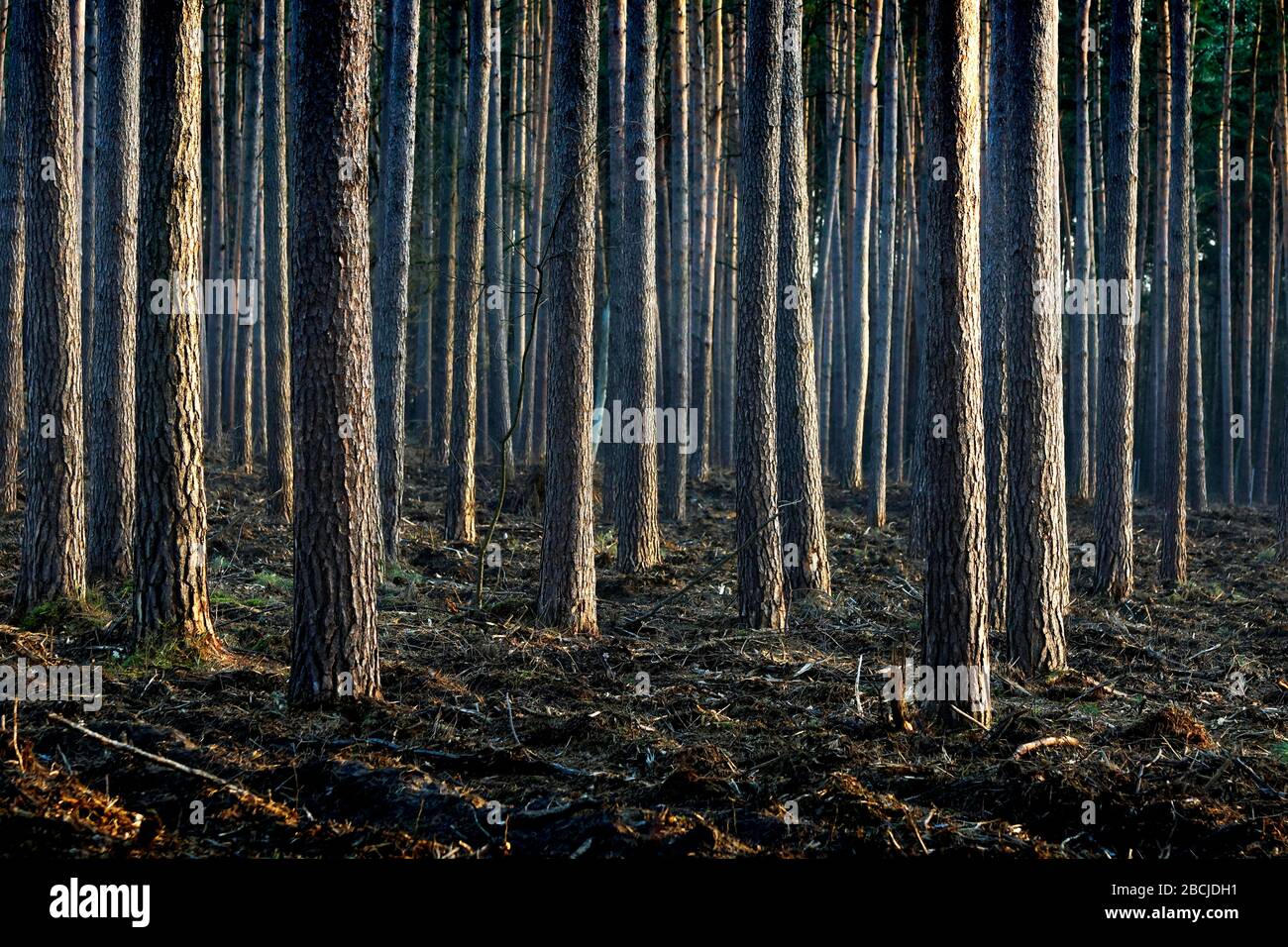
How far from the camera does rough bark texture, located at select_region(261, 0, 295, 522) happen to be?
51.1 feet

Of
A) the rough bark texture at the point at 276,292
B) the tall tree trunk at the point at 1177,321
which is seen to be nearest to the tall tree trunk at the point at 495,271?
the rough bark texture at the point at 276,292

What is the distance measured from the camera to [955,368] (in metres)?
7.38

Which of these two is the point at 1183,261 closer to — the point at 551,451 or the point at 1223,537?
the point at 1223,537

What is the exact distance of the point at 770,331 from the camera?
10.8 metres

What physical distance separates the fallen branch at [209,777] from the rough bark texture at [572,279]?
172 inches

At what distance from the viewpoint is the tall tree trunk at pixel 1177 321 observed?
564 inches

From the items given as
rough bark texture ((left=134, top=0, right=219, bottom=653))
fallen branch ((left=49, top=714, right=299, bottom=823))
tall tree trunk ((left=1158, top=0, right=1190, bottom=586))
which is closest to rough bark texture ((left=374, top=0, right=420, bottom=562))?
rough bark texture ((left=134, top=0, right=219, bottom=653))

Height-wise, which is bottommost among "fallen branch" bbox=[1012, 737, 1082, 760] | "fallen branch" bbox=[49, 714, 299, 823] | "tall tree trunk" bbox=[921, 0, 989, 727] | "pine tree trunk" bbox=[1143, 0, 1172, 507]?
"fallen branch" bbox=[1012, 737, 1082, 760]

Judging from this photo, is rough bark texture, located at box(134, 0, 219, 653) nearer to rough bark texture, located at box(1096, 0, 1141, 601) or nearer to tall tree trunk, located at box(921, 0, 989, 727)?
tall tree trunk, located at box(921, 0, 989, 727)

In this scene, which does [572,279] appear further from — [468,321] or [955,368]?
[468,321]

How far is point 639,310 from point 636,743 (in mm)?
7411

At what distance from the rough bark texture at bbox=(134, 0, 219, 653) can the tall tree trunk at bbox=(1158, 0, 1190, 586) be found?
11145 mm

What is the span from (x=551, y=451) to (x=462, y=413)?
511cm

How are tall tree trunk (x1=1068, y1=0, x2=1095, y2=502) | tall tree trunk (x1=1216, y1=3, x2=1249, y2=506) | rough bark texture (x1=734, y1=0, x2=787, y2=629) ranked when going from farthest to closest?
tall tree trunk (x1=1216, y1=3, x2=1249, y2=506)
tall tree trunk (x1=1068, y1=0, x2=1095, y2=502)
rough bark texture (x1=734, y1=0, x2=787, y2=629)
